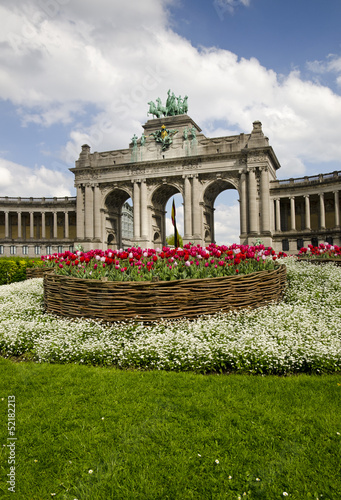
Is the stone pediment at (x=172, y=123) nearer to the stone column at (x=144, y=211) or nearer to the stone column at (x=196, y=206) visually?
the stone column at (x=196, y=206)

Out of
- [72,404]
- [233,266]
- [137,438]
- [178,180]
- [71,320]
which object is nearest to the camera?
[137,438]

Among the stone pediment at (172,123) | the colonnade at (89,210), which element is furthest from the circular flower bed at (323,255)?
the colonnade at (89,210)

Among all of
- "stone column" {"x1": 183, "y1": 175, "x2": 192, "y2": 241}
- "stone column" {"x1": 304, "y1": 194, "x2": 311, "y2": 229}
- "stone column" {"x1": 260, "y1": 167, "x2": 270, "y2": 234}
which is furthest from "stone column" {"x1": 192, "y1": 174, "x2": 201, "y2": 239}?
"stone column" {"x1": 304, "y1": 194, "x2": 311, "y2": 229}

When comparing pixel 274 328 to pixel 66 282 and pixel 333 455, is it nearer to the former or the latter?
pixel 333 455

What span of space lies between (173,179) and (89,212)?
15632 mm

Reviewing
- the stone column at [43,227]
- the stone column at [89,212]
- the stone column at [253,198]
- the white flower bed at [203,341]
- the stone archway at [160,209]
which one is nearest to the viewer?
the white flower bed at [203,341]

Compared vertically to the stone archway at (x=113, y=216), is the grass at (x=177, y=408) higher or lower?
lower

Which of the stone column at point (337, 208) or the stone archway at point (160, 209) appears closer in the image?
the stone column at point (337, 208)

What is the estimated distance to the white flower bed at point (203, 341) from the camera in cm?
700

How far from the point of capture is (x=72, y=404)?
17.6 ft

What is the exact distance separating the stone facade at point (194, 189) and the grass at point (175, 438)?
1875 inches

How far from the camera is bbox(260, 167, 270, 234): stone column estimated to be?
51.3m

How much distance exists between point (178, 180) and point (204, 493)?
180 ft

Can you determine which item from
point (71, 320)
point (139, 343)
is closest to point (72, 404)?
point (139, 343)
